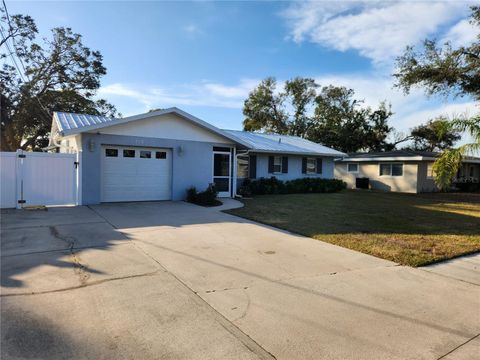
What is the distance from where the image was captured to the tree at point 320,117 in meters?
38.9

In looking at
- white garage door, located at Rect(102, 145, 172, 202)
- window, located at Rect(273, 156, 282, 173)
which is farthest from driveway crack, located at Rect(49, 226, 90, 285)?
window, located at Rect(273, 156, 282, 173)

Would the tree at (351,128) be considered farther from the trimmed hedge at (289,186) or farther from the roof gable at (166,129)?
the roof gable at (166,129)

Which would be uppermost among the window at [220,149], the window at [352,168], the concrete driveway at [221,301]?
the window at [220,149]

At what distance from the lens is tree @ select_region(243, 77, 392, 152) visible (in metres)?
38.9

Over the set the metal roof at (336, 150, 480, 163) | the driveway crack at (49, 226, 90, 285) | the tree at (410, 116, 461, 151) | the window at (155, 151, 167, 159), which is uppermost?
the tree at (410, 116, 461, 151)

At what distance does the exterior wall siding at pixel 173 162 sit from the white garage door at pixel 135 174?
0.96 ft

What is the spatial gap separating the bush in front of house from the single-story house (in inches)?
20.2

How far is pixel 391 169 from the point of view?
84.4 feet

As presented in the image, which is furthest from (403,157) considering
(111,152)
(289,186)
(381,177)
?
(111,152)

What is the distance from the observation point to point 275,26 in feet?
45.3

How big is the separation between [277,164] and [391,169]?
11.1 meters

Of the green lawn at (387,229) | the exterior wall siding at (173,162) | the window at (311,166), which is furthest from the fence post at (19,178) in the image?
the window at (311,166)

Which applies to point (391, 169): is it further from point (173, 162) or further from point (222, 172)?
point (173, 162)

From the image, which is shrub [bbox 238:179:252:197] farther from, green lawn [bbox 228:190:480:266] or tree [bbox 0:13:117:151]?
tree [bbox 0:13:117:151]
